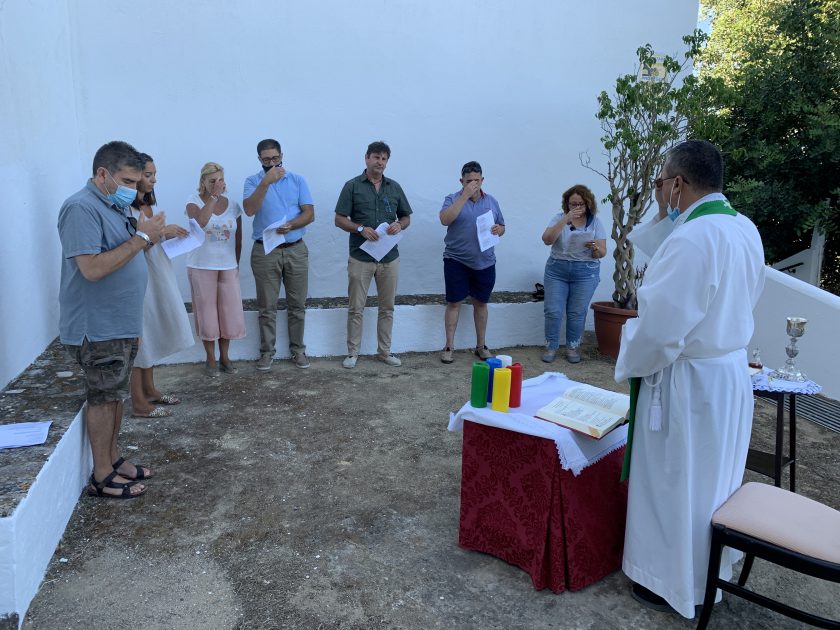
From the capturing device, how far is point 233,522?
3.20m

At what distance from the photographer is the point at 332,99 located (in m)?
6.23

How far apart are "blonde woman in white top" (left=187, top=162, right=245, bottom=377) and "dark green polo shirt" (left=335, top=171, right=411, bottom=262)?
96cm

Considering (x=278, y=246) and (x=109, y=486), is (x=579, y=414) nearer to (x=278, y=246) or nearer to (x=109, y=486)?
(x=109, y=486)

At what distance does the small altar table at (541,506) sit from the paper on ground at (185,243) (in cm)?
267

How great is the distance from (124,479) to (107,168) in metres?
1.67

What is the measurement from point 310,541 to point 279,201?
10.7 feet

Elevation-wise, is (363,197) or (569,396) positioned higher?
(363,197)

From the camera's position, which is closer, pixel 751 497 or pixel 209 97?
pixel 751 497

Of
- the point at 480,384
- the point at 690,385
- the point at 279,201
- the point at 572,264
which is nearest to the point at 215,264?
the point at 279,201

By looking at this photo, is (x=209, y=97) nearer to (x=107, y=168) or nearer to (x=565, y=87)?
(x=107, y=168)

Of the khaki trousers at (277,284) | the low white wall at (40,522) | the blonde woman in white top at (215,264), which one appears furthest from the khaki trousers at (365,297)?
the low white wall at (40,522)

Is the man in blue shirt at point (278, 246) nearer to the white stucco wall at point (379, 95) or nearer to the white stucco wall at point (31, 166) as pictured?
the white stucco wall at point (379, 95)

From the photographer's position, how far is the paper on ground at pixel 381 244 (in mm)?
5637

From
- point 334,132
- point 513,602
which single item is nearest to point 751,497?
point 513,602
